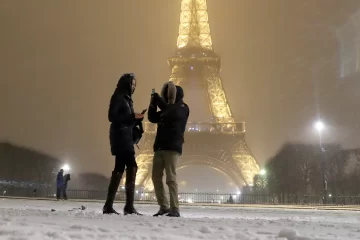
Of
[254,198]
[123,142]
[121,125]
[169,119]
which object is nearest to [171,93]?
[169,119]

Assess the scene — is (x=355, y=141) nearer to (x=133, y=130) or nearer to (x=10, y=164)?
(x=10, y=164)

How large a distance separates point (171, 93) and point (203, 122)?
3910 centimetres

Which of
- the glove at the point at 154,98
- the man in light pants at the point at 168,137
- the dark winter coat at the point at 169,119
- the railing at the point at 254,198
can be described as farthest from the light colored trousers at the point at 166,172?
the railing at the point at 254,198

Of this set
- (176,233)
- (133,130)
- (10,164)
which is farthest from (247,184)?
(176,233)

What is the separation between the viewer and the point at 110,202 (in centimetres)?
668

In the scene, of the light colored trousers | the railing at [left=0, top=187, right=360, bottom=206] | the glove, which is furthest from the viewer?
the railing at [left=0, top=187, right=360, bottom=206]

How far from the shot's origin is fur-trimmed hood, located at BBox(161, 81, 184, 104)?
696 cm

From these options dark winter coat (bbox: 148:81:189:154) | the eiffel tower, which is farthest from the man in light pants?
the eiffel tower

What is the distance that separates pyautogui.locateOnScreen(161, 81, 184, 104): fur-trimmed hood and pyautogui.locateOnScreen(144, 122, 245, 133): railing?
36.8 m

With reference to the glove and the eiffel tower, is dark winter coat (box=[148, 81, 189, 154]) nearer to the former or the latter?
the glove

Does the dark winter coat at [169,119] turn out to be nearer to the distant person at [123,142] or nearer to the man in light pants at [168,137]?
the man in light pants at [168,137]

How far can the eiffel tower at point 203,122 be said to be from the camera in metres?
42.2

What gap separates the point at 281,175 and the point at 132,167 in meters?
37.0

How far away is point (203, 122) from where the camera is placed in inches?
1810
